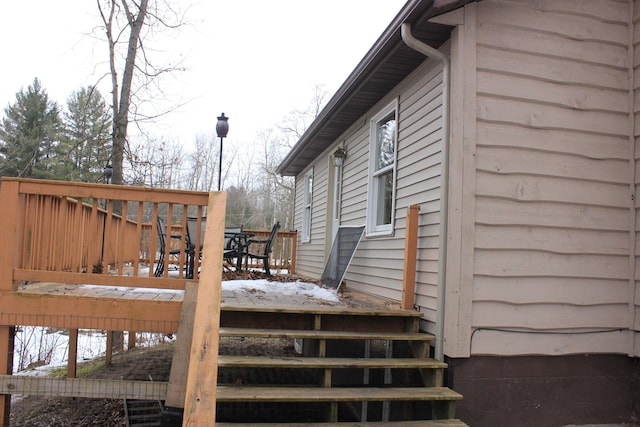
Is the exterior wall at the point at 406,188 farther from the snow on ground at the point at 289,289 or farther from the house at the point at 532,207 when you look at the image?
the snow on ground at the point at 289,289

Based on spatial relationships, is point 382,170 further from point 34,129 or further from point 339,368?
point 34,129

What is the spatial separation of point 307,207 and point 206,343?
8637 mm

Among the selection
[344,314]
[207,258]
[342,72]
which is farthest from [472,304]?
[342,72]

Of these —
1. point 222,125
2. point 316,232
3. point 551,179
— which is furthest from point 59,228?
point 316,232

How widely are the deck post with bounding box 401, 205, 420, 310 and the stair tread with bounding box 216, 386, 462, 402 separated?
3.06ft

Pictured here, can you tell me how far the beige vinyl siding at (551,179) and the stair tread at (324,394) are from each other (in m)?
0.54

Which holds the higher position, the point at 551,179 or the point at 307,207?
the point at 307,207

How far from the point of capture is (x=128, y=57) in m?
10.2

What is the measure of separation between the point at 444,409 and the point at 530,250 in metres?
1.41

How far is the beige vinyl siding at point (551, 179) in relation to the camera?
11.5 feet

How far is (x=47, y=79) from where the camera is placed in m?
29.9

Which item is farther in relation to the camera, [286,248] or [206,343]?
[286,248]

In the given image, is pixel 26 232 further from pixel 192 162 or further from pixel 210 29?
pixel 192 162

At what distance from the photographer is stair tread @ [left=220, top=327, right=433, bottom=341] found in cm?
337
